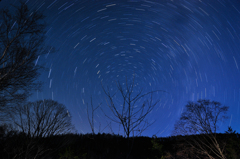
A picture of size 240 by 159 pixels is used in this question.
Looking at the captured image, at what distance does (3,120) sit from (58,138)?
1236 cm

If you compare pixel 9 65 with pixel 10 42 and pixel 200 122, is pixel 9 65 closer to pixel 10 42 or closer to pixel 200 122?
pixel 10 42

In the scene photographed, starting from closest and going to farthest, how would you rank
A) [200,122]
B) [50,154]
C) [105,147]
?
1. [200,122]
2. [50,154]
3. [105,147]

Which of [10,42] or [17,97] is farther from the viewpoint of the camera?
[17,97]

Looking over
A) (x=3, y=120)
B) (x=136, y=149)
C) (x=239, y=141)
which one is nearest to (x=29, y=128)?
(x=3, y=120)

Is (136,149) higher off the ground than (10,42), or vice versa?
(10,42)

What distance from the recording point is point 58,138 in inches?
740

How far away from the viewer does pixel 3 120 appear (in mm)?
8281

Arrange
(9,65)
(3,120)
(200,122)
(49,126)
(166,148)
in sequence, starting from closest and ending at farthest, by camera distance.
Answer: (9,65) → (3,120) → (200,122) → (49,126) → (166,148)

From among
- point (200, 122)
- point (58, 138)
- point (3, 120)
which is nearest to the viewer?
point (3, 120)

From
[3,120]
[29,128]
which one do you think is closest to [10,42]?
[3,120]

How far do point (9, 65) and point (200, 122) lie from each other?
13.4m

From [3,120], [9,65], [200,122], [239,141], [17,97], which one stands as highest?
[9,65]

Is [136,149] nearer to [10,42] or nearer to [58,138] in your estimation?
[58,138]

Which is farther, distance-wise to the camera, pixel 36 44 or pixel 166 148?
pixel 166 148
